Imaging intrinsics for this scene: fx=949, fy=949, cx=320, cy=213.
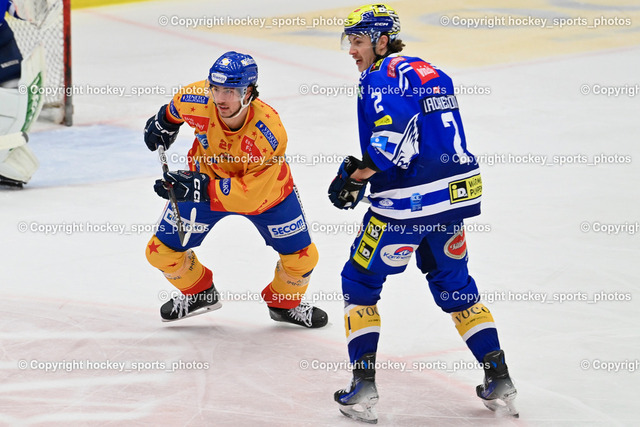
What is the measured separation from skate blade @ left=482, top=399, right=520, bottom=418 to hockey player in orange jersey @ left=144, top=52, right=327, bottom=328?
1.05m

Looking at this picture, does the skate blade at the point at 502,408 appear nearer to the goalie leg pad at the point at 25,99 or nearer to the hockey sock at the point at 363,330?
the hockey sock at the point at 363,330

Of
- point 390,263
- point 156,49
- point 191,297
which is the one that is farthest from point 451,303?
point 156,49

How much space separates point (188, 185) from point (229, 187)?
167mm

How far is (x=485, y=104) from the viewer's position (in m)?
8.66

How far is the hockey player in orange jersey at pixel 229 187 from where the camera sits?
12.8 feet

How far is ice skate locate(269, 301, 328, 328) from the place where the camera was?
4492mm

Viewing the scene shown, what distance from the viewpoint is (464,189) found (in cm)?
355
